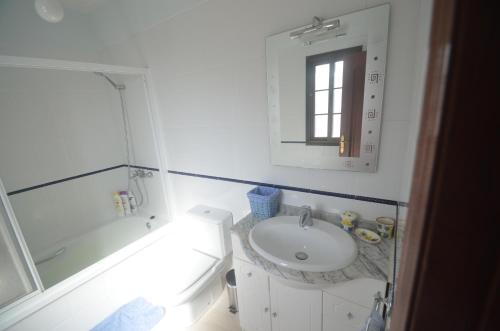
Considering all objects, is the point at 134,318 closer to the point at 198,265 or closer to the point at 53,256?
the point at 198,265

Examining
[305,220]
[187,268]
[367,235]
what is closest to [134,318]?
[187,268]

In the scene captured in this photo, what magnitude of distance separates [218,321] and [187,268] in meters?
0.47

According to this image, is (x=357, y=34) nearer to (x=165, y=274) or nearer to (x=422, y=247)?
(x=422, y=247)

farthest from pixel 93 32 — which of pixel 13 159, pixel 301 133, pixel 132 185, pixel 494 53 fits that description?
pixel 494 53

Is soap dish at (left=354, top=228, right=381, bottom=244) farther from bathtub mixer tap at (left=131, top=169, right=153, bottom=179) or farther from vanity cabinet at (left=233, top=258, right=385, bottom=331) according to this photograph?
bathtub mixer tap at (left=131, top=169, right=153, bottom=179)

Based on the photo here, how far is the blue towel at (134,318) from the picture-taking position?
147 centimetres

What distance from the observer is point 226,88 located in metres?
1.46

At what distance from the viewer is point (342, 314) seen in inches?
38.3

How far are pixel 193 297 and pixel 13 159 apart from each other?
1844 millimetres

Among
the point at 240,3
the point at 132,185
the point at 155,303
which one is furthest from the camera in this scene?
the point at 132,185

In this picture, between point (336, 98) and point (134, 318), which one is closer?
point (336, 98)

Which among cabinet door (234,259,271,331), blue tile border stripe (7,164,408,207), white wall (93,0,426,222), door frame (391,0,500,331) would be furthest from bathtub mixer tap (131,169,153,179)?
door frame (391,0,500,331)

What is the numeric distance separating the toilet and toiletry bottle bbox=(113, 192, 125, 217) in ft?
3.09

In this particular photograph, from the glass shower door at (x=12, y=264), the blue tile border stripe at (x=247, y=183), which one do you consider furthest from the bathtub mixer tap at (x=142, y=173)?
the glass shower door at (x=12, y=264)
